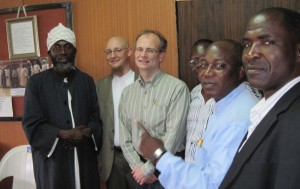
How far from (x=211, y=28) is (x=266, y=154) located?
77.6 inches

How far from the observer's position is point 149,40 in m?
2.08

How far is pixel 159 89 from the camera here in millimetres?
2049

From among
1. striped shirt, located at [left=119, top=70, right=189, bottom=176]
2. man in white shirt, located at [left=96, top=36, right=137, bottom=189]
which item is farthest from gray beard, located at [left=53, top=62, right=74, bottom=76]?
striped shirt, located at [left=119, top=70, right=189, bottom=176]

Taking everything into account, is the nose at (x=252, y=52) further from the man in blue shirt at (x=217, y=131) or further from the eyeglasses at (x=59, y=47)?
the eyeglasses at (x=59, y=47)

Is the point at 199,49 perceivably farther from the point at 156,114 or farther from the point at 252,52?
the point at 252,52

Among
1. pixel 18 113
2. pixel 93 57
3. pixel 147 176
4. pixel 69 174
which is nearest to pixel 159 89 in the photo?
pixel 147 176

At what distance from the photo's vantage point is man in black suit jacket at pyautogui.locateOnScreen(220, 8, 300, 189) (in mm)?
760

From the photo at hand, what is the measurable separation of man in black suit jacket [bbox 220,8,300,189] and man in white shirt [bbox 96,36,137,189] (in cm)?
152

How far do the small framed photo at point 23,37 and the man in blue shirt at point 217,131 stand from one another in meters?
2.26

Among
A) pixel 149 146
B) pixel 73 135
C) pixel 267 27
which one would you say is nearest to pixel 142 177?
pixel 73 135

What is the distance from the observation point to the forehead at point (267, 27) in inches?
35.3

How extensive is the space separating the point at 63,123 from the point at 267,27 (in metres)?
1.67

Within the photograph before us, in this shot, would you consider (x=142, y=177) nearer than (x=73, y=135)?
Yes

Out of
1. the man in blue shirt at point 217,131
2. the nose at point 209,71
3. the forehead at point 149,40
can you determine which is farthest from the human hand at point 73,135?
the nose at point 209,71
